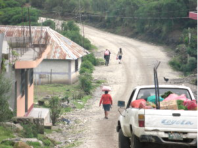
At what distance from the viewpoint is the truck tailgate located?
9148mm

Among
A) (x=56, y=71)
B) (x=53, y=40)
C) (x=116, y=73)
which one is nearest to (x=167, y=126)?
(x=56, y=71)

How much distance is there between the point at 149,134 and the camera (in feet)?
30.3

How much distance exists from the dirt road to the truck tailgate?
19.6ft

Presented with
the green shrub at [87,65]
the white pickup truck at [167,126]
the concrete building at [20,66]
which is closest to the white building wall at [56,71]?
the green shrub at [87,65]

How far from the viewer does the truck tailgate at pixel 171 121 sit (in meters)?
9.15

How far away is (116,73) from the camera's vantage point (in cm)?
3916

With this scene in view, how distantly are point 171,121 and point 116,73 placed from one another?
98.5 ft

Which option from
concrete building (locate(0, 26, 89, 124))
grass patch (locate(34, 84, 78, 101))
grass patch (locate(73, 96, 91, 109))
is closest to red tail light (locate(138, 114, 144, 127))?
concrete building (locate(0, 26, 89, 124))

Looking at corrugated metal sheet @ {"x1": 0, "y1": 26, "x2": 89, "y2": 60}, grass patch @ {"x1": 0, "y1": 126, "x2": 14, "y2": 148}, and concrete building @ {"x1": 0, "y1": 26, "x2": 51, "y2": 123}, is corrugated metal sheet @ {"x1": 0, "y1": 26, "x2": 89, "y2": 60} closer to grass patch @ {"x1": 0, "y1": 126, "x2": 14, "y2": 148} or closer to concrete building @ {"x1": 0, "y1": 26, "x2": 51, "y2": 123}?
concrete building @ {"x1": 0, "y1": 26, "x2": 51, "y2": 123}

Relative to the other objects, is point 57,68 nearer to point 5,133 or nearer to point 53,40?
point 53,40

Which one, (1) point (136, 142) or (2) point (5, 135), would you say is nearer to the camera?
(1) point (136, 142)

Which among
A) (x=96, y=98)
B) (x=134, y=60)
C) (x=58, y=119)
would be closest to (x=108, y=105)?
(x=58, y=119)

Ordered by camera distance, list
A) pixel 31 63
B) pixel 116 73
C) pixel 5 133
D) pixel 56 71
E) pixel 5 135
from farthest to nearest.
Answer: pixel 116 73 < pixel 56 71 < pixel 31 63 < pixel 5 133 < pixel 5 135

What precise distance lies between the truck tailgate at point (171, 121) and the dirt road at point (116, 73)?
5.96 m
